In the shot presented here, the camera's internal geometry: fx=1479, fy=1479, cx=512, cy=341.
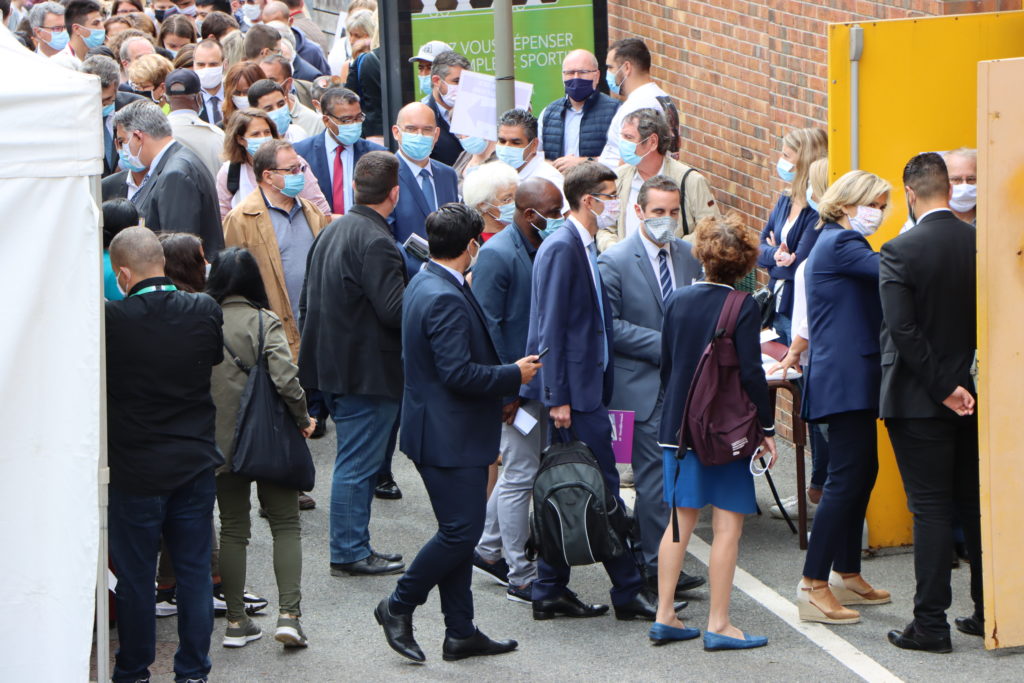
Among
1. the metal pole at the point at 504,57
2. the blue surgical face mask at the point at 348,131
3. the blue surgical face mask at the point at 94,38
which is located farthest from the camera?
the blue surgical face mask at the point at 94,38

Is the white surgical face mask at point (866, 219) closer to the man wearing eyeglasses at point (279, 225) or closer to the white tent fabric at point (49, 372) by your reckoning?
the man wearing eyeglasses at point (279, 225)

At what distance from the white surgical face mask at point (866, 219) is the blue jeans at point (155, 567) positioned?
2.83 meters

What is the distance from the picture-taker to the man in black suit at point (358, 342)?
21.9 feet

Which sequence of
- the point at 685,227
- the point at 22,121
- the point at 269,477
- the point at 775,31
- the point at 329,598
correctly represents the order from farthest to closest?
the point at 775,31, the point at 685,227, the point at 329,598, the point at 269,477, the point at 22,121

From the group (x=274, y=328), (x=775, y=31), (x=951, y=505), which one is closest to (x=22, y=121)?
(x=274, y=328)

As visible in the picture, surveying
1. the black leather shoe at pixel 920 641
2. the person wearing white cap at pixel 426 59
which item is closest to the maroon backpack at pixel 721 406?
the black leather shoe at pixel 920 641

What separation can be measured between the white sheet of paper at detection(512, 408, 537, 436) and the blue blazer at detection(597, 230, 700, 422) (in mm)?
366

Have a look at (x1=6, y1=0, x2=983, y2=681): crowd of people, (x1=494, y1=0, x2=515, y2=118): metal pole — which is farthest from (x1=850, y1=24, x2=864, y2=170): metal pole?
(x1=494, y1=0, x2=515, y2=118): metal pole

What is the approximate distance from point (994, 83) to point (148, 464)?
3.31 m

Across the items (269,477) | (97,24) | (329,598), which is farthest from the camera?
(97,24)

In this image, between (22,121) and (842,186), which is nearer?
(22,121)

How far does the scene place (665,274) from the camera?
663 cm

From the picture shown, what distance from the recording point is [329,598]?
6.70 m

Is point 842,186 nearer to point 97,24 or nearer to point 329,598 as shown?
point 329,598
